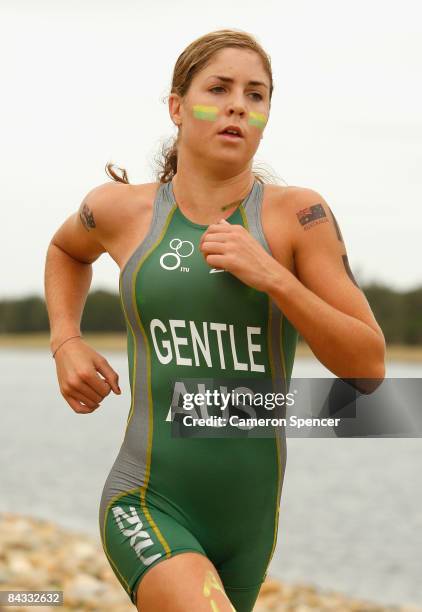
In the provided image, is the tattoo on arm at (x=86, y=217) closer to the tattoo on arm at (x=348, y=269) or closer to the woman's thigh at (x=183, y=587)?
the tattoo on arm at (x=348, y=269)

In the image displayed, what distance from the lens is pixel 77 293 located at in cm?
432

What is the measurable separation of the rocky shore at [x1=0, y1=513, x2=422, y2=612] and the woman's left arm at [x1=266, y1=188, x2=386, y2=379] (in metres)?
6.70

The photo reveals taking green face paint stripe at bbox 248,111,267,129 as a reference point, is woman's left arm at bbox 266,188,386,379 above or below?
below

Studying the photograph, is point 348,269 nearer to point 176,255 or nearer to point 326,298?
point 326,298

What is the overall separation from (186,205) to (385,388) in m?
1.33

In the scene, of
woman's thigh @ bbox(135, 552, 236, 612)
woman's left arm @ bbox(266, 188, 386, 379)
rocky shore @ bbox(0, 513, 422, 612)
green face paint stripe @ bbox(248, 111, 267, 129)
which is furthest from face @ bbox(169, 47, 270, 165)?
rocky shore @ bbox(0, 513, 422, 612)

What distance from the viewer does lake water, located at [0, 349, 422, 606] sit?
11930mm

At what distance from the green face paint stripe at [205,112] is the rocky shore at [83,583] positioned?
6.73 m

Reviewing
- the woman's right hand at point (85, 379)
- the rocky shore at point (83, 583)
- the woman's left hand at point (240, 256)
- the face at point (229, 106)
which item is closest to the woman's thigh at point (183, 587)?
the woman's right hand at point (85, 379)

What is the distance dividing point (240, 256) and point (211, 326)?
1.20ft

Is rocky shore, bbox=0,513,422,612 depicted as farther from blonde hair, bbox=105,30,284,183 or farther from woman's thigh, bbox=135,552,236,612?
blonde hair, bbox=105,30,284,183

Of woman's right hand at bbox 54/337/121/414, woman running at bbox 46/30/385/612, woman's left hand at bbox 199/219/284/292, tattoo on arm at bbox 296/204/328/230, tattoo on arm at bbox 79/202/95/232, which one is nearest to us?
woman's left hand at bbox 199/219/284/292

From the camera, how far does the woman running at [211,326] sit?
3.43 meters

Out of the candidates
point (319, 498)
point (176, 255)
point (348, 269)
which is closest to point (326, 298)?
point (348, 269)
